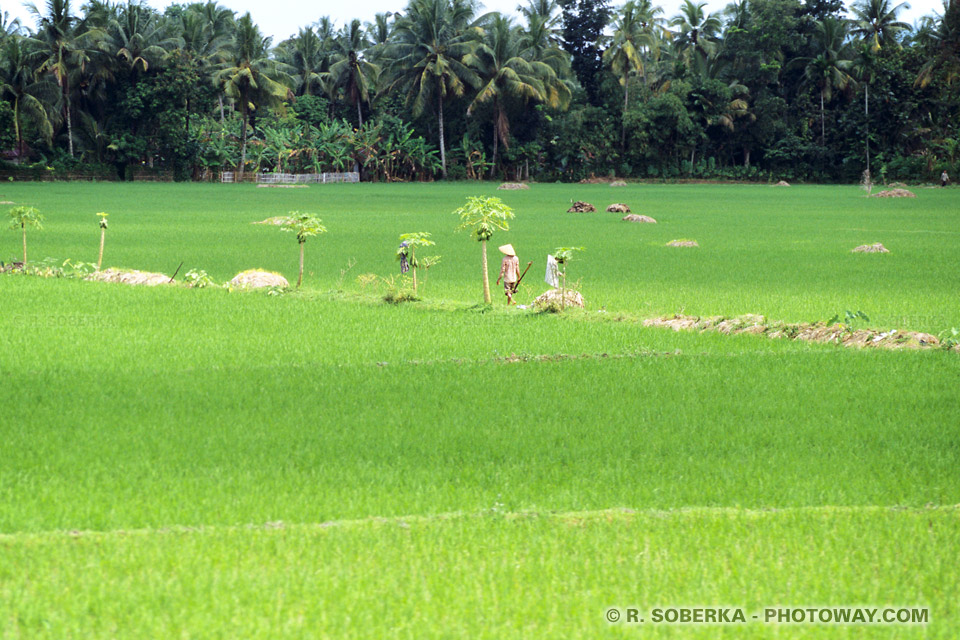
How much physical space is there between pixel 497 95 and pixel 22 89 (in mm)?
27330

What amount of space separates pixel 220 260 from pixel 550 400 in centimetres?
1343

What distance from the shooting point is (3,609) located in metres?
4.16

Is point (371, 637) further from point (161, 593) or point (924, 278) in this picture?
point (924, 278)

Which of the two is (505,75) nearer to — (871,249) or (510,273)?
(871,249)

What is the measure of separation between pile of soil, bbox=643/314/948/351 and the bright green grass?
1.39 m

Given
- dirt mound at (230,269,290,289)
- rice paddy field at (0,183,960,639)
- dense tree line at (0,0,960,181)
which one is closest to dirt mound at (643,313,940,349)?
rice paddy field at (0,183,960,639)

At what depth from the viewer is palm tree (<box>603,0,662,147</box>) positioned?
63.9 meters

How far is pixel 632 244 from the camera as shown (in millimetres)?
24547

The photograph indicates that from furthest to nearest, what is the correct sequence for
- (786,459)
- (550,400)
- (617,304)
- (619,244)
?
1. (619,244)
2. (617,304)
3. (550,400)
4. (786,459)

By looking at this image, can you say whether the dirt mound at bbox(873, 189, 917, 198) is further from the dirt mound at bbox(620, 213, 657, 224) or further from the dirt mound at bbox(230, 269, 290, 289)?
the dirt mound at bbox(230, 269, 290, 289)

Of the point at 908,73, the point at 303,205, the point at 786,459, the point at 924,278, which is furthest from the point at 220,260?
the point at 908,73

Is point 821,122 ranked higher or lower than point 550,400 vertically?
higher

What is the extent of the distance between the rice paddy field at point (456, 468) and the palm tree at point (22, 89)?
4526 centimetres

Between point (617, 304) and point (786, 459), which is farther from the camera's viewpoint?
point (617, 304)
